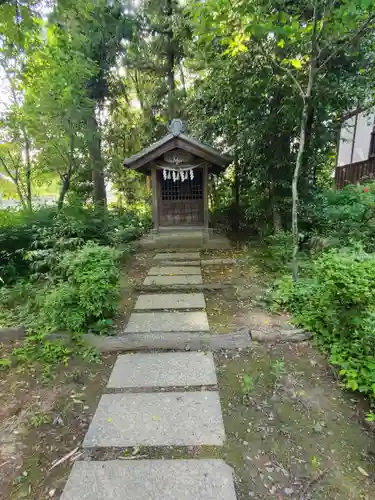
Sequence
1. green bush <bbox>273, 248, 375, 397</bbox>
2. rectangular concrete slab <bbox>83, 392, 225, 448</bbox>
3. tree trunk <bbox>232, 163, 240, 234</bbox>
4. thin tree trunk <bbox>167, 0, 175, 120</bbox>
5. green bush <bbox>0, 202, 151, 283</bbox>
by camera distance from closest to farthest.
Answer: rectangular concrete slab <bbox>83, 392, 225, 448</bbox> → green bush <bbox>273, 248, 375, 397</bbox> → green bush <bbox>0, 202, 151, 283</bbox> → tree trunk <bbox>232, 163, 240, 234</bbox> → thin tree trunk <bbox>167, 0, 175, 120</bbox>

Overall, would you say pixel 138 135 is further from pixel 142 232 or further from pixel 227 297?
pixel 227 297

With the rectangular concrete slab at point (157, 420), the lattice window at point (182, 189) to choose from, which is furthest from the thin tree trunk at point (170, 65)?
the rectangular concrete slab at point (157, 420)

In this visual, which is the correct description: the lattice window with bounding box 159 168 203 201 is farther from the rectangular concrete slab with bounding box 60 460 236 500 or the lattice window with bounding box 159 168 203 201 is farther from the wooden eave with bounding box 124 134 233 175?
the rectangular concrete slab with bounding box 60 460 236 500

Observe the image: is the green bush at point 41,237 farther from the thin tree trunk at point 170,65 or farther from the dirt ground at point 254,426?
the thin tree trunk at point 170,65

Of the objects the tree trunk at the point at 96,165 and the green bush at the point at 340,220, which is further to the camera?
the tree trunk at the point at 96,165

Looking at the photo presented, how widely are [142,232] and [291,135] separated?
457 centimetres

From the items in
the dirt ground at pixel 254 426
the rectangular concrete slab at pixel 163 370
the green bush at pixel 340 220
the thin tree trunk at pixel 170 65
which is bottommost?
the dirt ground at pixel 254 426

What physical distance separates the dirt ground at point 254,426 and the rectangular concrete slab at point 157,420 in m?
0.07

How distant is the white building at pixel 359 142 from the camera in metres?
9.39

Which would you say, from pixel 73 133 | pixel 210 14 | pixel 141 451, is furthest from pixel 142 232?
pixel 141 451

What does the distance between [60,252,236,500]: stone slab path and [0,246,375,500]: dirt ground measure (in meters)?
0.07

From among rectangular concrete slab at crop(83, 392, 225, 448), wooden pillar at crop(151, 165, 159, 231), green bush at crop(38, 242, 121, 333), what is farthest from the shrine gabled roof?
rectangular concrete slab at crop(83, 392, 225, 448)

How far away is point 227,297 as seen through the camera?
12.9 ft

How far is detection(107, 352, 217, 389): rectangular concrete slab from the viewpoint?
7.65 ft
